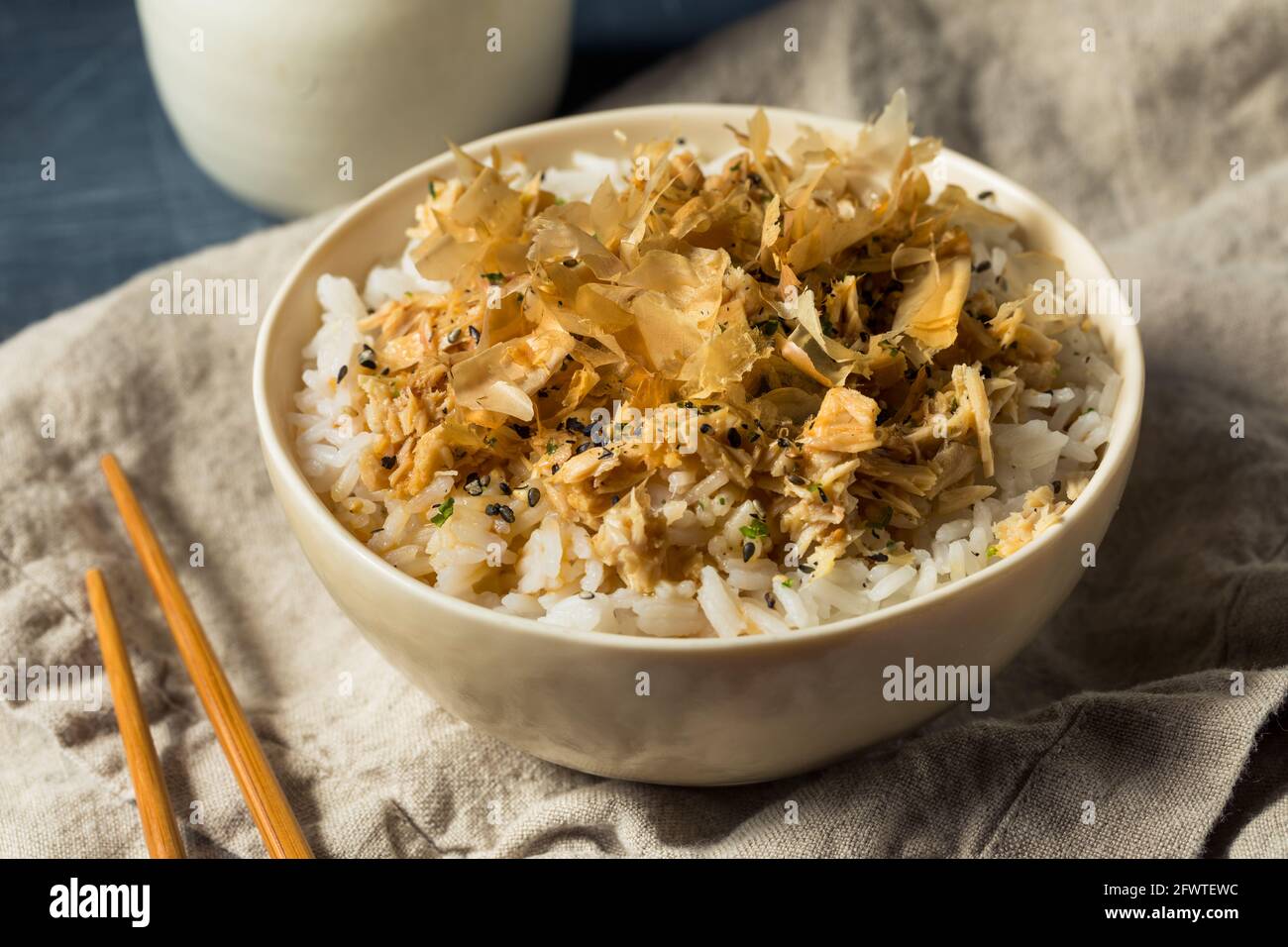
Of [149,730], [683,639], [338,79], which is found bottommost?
[149,730]

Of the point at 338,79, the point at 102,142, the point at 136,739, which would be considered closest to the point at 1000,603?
the point at 136,739

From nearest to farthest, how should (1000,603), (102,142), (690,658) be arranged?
1. (690,658)
2. (1000,603)
3. (102,142)

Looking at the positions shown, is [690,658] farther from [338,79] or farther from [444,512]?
[338,79]

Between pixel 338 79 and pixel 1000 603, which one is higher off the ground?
pixel 338 79

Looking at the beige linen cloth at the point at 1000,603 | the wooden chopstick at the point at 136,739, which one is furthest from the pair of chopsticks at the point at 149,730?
the beige linen cloth at the point at 1000,603

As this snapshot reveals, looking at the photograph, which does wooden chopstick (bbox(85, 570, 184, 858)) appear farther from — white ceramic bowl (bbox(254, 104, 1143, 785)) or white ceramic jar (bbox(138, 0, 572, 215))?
white ceramic jar (bbox(138, 0, 572, 215))

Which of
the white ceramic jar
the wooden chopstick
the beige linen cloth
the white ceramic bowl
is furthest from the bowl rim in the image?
the white ceramic jar
